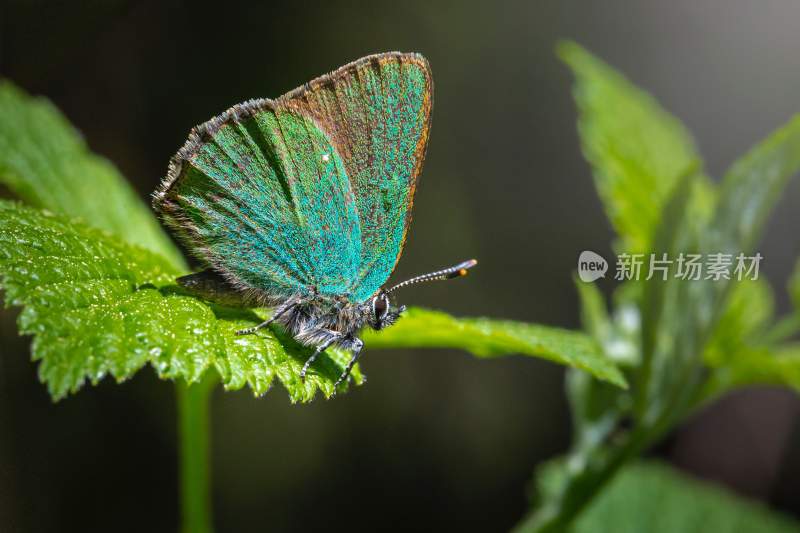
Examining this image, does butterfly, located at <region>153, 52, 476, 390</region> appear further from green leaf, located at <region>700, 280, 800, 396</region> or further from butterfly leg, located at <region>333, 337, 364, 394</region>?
green leaf, located at <region>700, 280, 800, 396</region>

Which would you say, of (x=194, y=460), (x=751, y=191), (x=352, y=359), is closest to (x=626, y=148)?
(x=751, y=191)

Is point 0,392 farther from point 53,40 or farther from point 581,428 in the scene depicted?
point 581,428

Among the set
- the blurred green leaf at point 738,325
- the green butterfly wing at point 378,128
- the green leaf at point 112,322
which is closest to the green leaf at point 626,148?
the blurred green leaf at point 738,325

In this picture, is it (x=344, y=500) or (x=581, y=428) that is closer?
(x=581, y=428)

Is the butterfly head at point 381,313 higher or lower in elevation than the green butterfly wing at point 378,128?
lower

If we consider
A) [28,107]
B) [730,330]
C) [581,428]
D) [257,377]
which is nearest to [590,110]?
[730,330]

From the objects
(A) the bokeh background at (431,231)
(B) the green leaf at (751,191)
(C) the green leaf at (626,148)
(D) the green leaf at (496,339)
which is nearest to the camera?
(D) the green leaf at (496,339)

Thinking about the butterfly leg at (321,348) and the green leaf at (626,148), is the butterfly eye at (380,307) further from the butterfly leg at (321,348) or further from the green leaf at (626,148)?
the green leaf at (626,148)
